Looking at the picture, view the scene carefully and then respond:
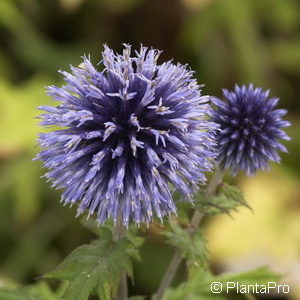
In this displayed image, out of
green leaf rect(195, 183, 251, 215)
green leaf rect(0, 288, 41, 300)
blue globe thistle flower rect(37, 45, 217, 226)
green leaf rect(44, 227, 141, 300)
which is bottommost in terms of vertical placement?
green leaf rect(0, 288, 41, 300)

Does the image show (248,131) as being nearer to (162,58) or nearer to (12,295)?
(12,295)

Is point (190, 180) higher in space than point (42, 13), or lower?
lower

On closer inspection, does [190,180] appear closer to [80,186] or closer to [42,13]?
[80,186]

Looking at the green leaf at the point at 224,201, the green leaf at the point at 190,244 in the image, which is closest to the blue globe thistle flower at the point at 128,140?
the green leaf at the point at 224,201

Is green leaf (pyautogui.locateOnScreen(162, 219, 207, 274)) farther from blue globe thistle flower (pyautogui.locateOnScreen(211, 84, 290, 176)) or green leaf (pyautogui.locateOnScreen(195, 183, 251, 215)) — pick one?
blue globe thistle flower (pyautogui.locateOnScreen(211, 84, 290, 176))

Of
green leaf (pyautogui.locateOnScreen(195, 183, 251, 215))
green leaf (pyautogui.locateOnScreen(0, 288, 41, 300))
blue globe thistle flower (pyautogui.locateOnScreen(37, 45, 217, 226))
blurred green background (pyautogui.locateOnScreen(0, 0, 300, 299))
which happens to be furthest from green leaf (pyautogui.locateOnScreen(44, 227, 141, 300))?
blurred green background (pyautogui.locateOnScreen(0, 0, 300, 299))

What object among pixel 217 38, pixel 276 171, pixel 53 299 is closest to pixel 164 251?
pixel 276 171

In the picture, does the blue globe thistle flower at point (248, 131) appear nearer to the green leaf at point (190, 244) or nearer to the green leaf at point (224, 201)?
the green leaf at point (224, 201)
